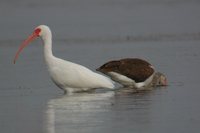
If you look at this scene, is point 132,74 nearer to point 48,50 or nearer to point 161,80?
point 161,80

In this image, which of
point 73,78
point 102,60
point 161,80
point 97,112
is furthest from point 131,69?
point 97,112

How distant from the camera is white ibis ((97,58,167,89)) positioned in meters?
17.2

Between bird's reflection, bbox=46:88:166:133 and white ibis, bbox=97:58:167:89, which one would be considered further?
white ibis, bbox=97:58:167:89

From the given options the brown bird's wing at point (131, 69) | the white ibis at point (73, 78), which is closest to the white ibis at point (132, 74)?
the brown bird's wing at point (131, 69)

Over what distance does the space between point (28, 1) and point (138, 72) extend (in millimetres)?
26086

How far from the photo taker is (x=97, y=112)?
510 inches

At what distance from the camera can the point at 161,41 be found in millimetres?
26359

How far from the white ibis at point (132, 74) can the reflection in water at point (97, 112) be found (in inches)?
46.7

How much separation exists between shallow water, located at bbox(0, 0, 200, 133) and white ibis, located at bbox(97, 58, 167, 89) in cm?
48

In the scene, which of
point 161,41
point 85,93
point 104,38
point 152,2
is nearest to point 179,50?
point 161,41

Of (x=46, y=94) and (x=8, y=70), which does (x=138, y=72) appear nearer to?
(x=46, y=94)

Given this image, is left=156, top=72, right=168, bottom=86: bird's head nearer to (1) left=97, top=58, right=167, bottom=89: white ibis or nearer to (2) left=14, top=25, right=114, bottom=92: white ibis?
(1) left=97, top=58, right=167, bottom=89: white ibis

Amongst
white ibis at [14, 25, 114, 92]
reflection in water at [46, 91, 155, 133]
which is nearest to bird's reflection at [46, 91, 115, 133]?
reflection in water at [46, 91, 155, 133]

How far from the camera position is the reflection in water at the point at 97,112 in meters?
11.5
